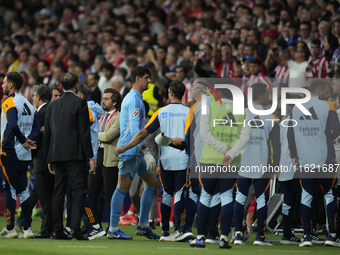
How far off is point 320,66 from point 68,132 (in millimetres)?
6332

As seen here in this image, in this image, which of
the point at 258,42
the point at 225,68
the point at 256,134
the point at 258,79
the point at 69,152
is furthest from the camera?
the point at 258,42

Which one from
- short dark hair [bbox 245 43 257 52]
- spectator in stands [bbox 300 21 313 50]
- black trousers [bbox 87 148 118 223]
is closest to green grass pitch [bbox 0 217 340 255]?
black trousers [bbox 87 148 118 223]

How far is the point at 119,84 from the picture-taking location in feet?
41.5

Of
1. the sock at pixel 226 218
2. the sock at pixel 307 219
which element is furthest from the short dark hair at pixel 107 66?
the sock at pixel 226 218

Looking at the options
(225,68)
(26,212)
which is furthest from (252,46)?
(26,212)

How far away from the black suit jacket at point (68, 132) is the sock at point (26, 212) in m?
0.89

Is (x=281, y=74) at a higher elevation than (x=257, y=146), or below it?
higher

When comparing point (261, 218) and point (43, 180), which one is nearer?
point (261, 218)

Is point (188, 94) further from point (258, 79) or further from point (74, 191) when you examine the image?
point (74, 191)

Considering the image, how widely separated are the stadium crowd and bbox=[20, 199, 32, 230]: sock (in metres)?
0.02

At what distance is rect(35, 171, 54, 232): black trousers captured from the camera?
7.85 metres

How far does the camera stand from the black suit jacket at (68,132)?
24.1 ft

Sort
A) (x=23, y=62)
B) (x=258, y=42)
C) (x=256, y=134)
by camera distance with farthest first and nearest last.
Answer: (x=23, y=62) < (x=258, y=42) < (x=256, y=134)

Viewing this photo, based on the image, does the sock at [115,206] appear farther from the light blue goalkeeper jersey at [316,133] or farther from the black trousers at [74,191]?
the light blue goalkeeper jersey at [316,133]
